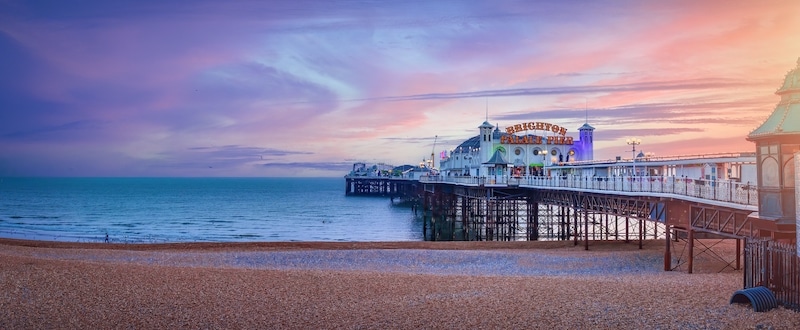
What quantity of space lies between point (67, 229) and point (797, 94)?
61071 millimetres

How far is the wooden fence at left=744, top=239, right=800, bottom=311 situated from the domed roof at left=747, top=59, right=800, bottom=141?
2887 millimetres

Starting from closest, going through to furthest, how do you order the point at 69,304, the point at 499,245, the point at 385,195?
the point at 69,304 < the point at 499,245 < the point at 385,195

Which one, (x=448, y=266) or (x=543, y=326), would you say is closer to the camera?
(x=543, y=326)

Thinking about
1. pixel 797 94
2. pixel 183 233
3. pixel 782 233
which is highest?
pixel 797 94

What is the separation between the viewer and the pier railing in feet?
59.8

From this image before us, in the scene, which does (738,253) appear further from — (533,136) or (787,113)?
(533,136)

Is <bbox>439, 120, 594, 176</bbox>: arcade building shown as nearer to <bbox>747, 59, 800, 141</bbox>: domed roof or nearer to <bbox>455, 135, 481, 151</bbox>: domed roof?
<bbox>455, 135, 481, 151</bbox>: domed roof

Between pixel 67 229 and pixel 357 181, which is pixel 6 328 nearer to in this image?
pixel 67 229

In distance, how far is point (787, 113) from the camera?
1471cm

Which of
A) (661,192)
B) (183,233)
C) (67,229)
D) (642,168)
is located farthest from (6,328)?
(67,229)

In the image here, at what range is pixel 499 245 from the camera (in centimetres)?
3662

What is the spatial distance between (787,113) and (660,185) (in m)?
9.68

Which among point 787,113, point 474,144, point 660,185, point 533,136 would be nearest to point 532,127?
point 533,136

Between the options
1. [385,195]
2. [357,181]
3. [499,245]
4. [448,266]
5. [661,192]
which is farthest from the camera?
[357,181]
